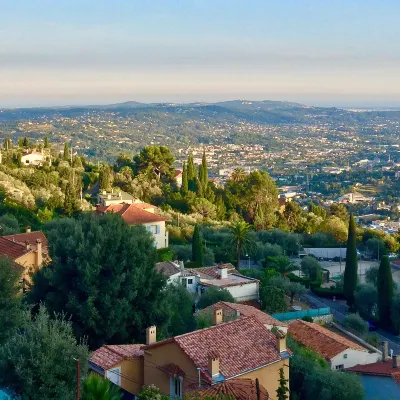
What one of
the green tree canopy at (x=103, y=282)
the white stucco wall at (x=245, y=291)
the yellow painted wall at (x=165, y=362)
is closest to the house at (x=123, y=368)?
the yellow painted wall at (x=165, y=362)

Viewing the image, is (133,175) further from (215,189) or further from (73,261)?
(73,261)

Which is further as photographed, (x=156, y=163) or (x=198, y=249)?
(x=156, y=163)

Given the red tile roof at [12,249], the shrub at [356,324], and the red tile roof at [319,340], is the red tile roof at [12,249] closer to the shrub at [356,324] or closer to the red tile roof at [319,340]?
the red tile roof at [319,340]

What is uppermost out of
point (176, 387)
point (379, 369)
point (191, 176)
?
point (176, 387)

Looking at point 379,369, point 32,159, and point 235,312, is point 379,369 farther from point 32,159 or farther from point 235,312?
point 32,159

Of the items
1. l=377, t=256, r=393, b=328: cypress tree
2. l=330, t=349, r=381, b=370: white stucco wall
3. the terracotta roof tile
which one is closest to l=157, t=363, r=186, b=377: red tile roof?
l=330, t=349, r=381, b=370: white stucco wall

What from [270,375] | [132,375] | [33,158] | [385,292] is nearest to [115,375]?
[132,375]

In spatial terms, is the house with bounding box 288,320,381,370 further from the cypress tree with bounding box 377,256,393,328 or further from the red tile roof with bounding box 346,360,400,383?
the cypress tree with bounding box 377,256,393,328
